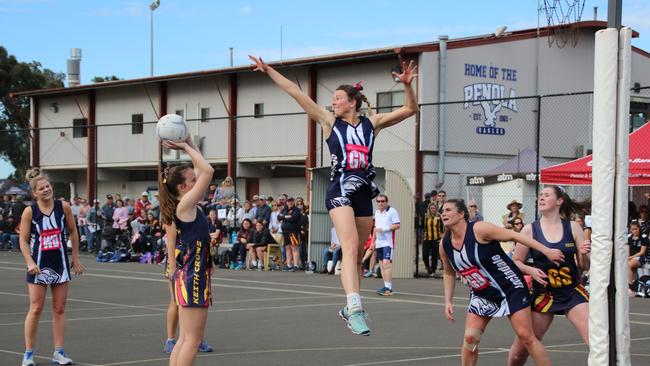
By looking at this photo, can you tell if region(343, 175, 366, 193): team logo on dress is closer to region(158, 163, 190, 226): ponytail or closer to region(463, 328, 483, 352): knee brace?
region(158, 163, 190, 226): ponytail

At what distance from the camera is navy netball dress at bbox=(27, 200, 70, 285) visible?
36.8ft

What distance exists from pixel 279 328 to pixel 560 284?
6.07m

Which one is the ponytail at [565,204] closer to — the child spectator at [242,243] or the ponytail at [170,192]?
the ponytail at [170,192]

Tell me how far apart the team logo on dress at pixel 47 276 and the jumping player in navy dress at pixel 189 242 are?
3257 mm

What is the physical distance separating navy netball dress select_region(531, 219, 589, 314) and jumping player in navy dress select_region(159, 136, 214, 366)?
305 cm

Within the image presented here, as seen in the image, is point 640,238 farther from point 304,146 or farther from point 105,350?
point 304,146

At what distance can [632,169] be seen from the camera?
18344mm

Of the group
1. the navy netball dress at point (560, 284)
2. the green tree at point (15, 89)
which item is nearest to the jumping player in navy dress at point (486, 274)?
the navy netball dress at point (560, 284)

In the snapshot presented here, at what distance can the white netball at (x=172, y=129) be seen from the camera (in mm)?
8445

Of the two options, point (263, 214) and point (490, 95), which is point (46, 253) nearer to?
point (263, 214)

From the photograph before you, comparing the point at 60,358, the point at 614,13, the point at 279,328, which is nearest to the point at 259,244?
the point at 279,328

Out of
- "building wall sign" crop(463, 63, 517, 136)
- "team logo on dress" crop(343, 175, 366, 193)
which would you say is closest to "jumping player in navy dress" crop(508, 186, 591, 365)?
"team logo on dress" crop(343, 175, 366, 193)

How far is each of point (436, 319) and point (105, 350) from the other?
5643 millimetres

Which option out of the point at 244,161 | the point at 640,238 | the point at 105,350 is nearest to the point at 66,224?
the point at 105,350
